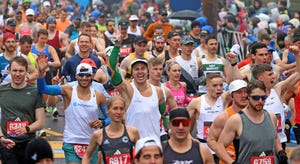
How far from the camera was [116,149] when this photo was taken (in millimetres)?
10484

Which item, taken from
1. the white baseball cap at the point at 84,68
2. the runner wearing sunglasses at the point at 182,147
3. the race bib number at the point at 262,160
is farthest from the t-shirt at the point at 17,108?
the race bib number at the point at 262,160

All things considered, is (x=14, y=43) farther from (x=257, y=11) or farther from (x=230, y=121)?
(x=257, y=11)

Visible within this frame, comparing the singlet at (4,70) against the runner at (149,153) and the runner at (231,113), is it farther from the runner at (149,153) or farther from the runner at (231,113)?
the runner at (149,153)

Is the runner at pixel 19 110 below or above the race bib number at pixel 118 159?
above

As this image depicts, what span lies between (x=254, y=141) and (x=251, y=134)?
0.08 m

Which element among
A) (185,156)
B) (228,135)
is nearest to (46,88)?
(228,135)

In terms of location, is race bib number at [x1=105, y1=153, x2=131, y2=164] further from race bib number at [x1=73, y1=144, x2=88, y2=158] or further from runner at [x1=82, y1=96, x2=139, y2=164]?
race bib number at [x1=73, y1=144, x2=88, y2=158]

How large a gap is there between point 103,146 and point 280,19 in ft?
59.4

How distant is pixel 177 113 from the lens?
9672 mm

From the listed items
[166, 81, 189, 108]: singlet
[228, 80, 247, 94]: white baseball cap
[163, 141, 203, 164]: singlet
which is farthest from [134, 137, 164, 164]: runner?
[166, 81, 189, 108]: singlet

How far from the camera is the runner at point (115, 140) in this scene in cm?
1048

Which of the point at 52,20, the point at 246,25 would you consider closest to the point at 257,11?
the point at 246,25

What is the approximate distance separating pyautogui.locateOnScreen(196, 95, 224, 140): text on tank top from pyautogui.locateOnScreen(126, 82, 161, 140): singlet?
25.2 inches

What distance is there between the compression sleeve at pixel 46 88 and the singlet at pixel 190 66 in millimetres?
4240
